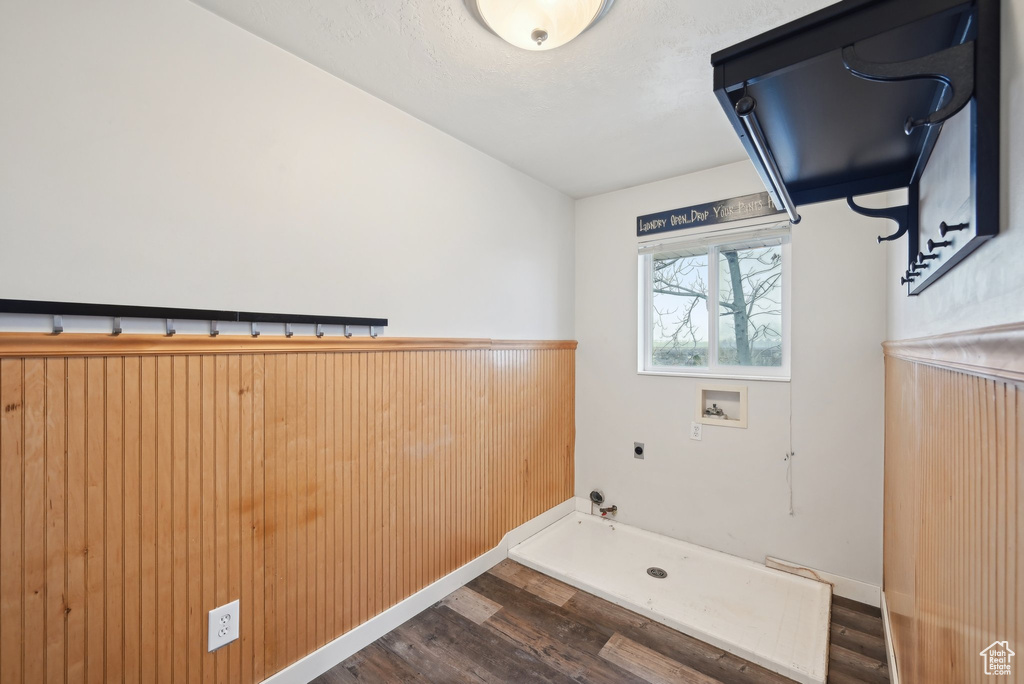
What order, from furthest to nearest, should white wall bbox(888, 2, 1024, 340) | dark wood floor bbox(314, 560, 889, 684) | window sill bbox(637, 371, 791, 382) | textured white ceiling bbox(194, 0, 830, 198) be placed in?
window sill bbox(637, 371, 791, 382)
dark wood floor bbox(314, 560, 889, 684)
textured white ceiling bbox(194, 0, 830, 198)
white wall bbox(888, 2, 1024, 340)

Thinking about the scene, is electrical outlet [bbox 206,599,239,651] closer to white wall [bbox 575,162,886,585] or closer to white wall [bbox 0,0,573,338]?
white wall [bbox 0,0,573,338]

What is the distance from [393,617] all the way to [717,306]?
2.47m

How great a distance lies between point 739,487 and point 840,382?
31.4 inches

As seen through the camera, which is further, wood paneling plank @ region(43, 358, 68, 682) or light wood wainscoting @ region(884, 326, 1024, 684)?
wood paneling plank @ region(43, 358, 68, 682)

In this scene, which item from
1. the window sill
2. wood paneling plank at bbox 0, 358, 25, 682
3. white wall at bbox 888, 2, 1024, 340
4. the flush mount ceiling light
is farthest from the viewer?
the window sill

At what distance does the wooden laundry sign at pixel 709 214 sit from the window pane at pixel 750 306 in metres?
0.22

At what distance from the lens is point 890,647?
1.77 metres

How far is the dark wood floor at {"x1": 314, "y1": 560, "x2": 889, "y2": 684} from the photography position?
5.75ft

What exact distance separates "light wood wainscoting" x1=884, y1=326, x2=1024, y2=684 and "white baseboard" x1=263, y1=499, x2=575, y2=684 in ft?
5.86

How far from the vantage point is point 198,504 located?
1.44 meters

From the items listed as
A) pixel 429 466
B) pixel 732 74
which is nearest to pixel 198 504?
pixel 429 466

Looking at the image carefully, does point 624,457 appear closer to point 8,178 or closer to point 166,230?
point 166,230

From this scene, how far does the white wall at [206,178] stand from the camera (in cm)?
118

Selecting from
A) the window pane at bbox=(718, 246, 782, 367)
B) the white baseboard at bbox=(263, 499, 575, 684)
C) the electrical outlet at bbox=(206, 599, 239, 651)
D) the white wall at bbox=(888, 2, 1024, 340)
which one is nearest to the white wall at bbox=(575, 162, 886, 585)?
the window pane at bbox=(718, 246, 782, 367)
